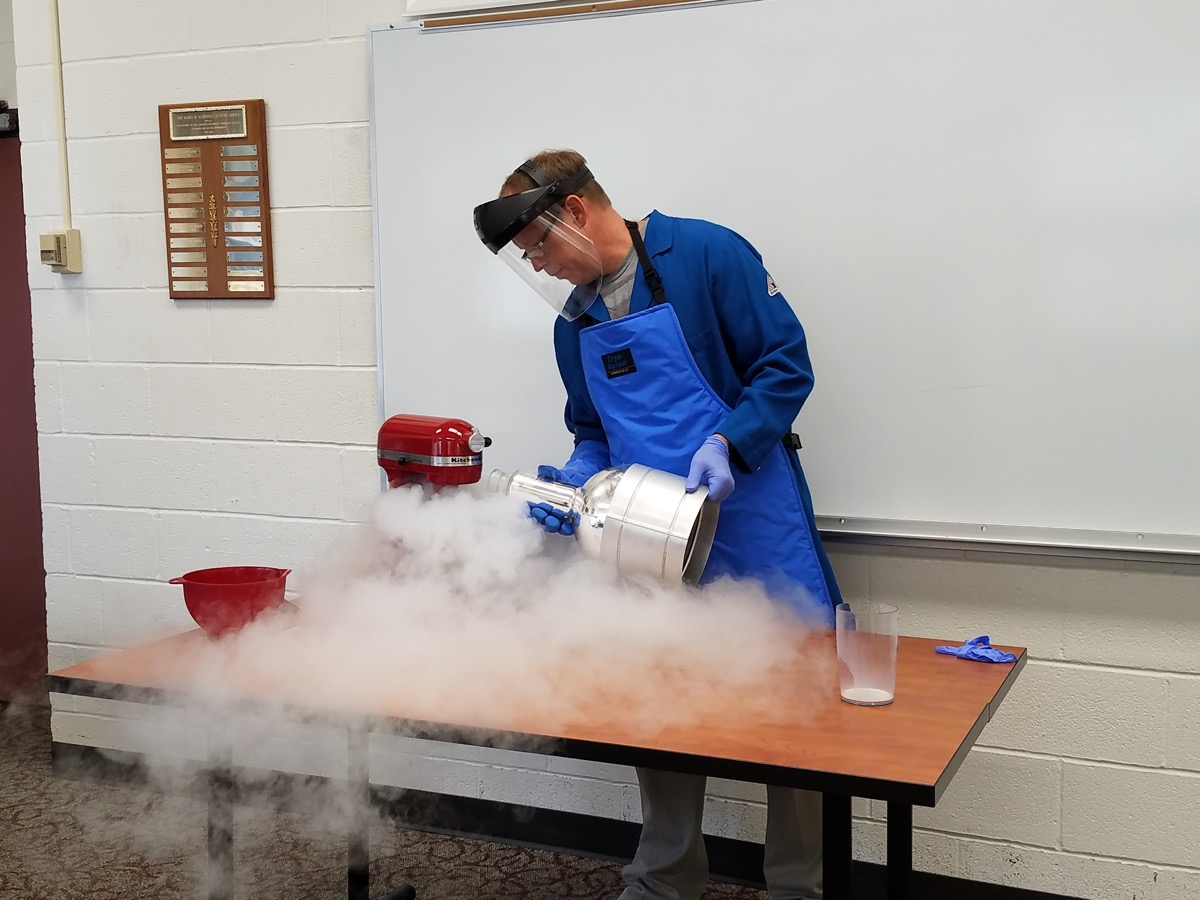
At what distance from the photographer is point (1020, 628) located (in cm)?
226

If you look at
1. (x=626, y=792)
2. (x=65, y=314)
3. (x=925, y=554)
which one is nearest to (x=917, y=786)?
(x=925, y=554)

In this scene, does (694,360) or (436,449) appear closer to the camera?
(436,449)

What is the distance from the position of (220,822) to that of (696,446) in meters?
1.02

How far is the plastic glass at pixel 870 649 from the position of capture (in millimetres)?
1484

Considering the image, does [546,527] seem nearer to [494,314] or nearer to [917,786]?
[917,786]

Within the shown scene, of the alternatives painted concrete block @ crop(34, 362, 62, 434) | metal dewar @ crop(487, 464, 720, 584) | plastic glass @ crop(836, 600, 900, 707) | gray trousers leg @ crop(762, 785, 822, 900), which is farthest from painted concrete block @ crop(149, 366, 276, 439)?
plastic glass @ crop(836, 600, 900, 707)

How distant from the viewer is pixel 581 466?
80.9 inches

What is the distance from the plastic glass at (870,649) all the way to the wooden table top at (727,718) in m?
0.03

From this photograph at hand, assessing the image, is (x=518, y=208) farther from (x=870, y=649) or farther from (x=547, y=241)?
(x=870, y=649)

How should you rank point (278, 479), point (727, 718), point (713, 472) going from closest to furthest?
point (727, 718), point (713, 472), point (278, 479)

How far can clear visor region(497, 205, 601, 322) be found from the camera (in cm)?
191

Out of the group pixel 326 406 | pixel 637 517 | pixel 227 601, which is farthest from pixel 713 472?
pixel 326 406

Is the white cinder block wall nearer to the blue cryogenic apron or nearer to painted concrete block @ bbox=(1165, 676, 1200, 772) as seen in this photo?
painted concrete block @ bbox=(1165, 676, 1200, 772)

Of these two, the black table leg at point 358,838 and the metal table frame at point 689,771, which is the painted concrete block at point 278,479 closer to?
the black table leg at point 358,838
